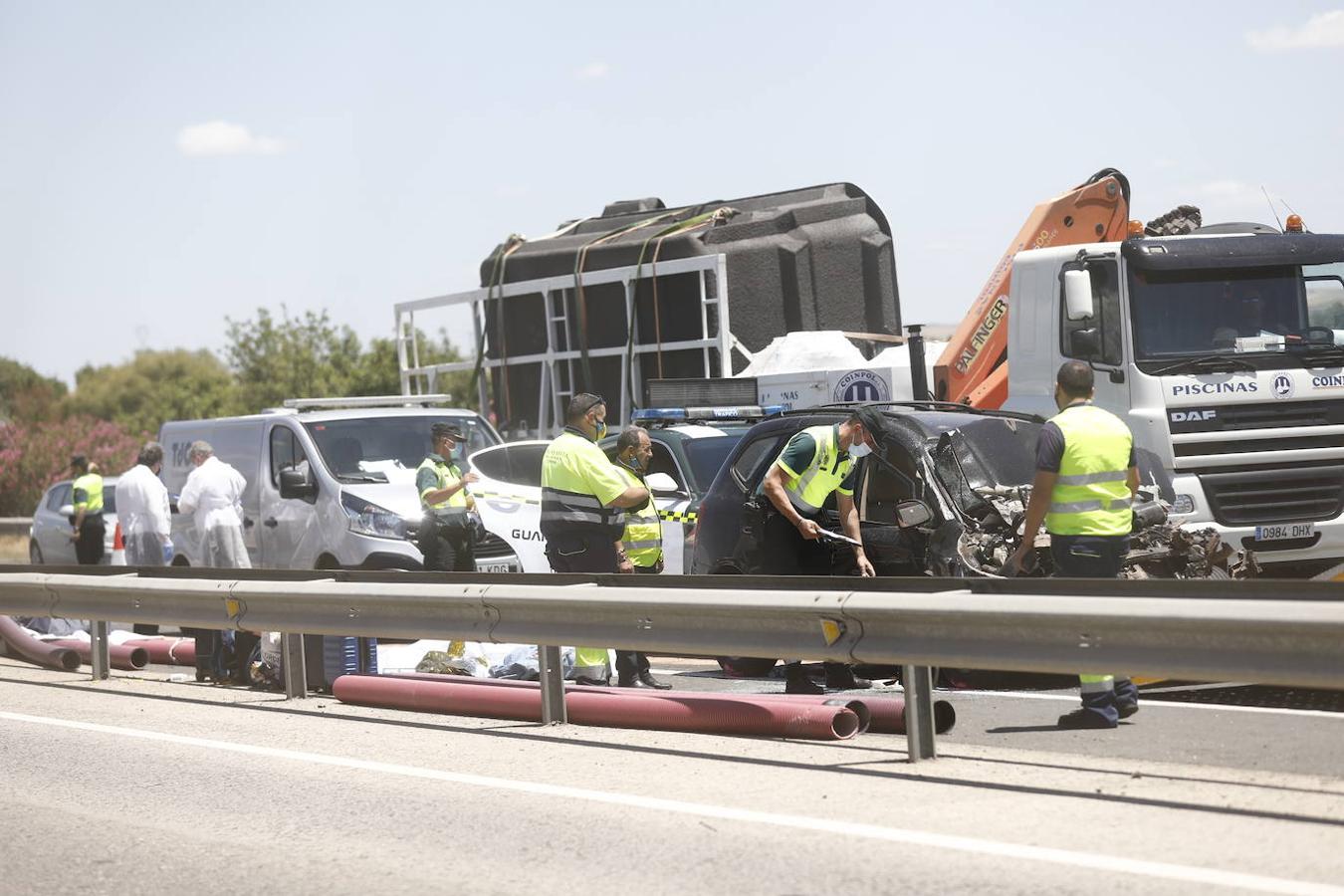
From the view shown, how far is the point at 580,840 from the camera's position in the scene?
598cm

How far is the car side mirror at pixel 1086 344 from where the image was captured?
1192 cm

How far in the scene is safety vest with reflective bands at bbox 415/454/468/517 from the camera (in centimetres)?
1276

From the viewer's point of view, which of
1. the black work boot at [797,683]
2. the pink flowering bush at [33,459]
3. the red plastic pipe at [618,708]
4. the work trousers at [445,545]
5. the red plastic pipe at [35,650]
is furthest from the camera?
the pink flowering bush at [33,459]

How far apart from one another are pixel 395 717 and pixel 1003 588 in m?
3.67

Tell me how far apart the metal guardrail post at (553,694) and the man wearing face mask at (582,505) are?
1.27 m

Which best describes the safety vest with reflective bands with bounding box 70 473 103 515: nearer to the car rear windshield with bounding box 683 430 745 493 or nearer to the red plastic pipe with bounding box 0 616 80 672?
the red plastic pipe with bounding box 0 616 80 672

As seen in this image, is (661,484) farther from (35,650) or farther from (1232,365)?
(35,650)

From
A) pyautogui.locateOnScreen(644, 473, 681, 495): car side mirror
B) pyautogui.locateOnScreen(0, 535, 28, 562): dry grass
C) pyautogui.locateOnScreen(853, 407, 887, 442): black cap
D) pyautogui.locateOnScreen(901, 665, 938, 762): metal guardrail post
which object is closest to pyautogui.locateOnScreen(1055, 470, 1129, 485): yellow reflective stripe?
pyautogui.locateOnScreen(901, 665, 938, 762): metal guardrail post

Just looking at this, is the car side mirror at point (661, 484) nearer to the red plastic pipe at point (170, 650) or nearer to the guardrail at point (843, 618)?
the guardrail at point (843, 618)

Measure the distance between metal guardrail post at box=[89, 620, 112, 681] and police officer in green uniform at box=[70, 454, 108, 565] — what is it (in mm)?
6834

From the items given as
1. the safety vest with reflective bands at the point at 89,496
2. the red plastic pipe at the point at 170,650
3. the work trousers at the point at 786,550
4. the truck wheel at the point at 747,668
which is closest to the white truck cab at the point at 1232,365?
the work trousers at the point at 786,550

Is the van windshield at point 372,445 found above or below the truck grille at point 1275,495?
above

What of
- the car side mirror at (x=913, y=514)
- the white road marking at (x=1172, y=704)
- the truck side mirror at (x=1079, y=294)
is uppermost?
the truck side mirror at (x=1079, y=294)

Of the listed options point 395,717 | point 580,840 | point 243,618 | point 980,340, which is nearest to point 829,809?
point 580,840
